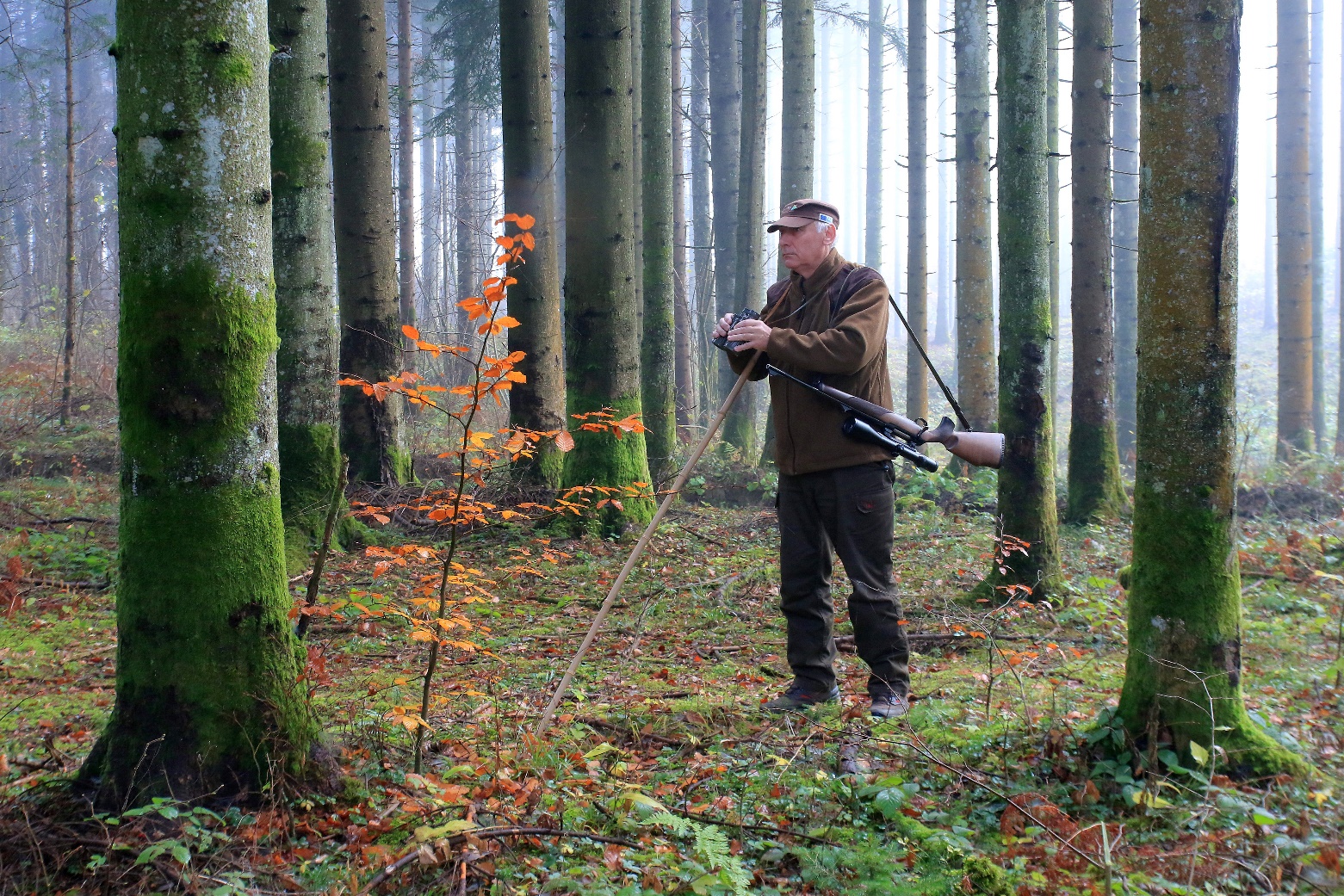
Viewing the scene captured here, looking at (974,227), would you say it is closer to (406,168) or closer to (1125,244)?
(1125,244)

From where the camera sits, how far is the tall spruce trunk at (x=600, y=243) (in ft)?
26.7

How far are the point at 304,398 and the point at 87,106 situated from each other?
44847mm

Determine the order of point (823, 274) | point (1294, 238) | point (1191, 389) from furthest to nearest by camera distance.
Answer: point (1294, 238) < point (823, 274) < point (1191, 389)

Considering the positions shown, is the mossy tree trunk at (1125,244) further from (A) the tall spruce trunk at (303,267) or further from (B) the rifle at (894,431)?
(A) the tall spruce trunk at (303,267)

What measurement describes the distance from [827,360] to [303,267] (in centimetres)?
420

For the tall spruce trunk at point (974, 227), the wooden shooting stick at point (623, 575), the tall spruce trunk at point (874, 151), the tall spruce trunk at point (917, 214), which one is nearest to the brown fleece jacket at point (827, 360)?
the wooden shooting stick at point (623, 575)

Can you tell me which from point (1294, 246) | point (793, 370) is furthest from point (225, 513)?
point (1294, 246)

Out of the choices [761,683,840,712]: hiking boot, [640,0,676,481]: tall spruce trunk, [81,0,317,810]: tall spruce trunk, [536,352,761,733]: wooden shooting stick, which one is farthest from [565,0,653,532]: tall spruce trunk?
[81,0,317,810]: tall spruce trunk

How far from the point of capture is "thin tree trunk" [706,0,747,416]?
58.9ft

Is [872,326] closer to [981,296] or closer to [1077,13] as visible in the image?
[1077,13]

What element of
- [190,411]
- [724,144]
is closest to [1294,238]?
[724,144]

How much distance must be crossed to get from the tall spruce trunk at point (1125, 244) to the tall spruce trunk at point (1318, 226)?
9.47 ft

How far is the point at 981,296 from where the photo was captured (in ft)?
39.3

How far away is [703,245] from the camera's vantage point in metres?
19.2
